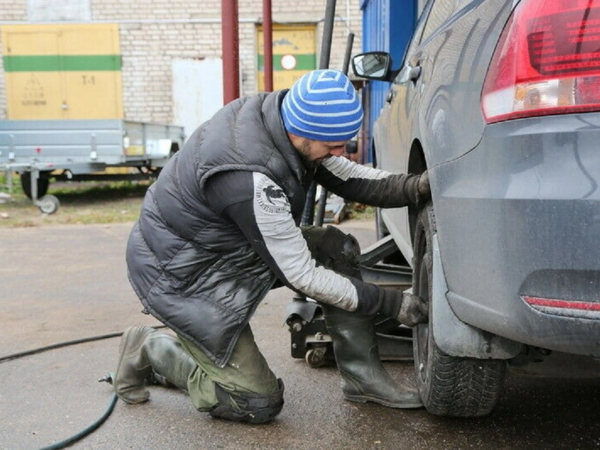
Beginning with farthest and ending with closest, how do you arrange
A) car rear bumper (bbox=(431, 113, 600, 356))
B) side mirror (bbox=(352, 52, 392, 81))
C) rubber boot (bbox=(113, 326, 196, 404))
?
side mirror (bbox=(352, 52, 392, 81)) → rubber boot (bbox=(113, 326, 196, 404)) → car rear bumper (bbox=(431, 113, 600, 356))

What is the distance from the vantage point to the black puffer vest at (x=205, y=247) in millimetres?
2418

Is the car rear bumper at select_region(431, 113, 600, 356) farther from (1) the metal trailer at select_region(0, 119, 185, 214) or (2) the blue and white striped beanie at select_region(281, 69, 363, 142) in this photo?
(1) the metal trailer at select_region(0, 119, 185, 214)

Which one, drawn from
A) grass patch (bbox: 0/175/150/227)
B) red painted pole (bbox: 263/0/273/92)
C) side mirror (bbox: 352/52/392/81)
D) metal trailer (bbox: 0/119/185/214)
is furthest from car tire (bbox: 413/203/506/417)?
metal trailer (bbox: 0/119/185/214)

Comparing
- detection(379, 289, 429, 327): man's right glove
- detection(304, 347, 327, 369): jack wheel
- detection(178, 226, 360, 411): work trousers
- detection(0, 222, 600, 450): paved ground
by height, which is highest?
detection(379, 289, 429, 327): man's right glove

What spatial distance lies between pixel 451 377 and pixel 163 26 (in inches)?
508

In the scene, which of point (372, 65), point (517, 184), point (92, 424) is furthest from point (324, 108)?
point (372, 65)

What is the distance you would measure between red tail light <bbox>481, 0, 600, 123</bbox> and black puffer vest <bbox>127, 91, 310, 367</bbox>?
948 millimetres

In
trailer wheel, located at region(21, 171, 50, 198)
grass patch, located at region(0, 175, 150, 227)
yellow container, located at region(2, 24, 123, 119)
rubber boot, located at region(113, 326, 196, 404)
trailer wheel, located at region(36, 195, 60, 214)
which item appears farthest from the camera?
yellow container, located at region(2, 24, 123, 119)

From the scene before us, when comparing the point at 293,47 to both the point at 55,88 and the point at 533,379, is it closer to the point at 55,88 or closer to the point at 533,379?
the point at 55,88

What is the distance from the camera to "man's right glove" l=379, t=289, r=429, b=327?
238 cm

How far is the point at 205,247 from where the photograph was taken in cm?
254

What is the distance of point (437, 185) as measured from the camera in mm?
1980

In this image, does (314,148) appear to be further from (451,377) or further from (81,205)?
(81,205)

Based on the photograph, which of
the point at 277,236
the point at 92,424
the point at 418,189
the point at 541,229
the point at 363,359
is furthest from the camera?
the point at 363,359
